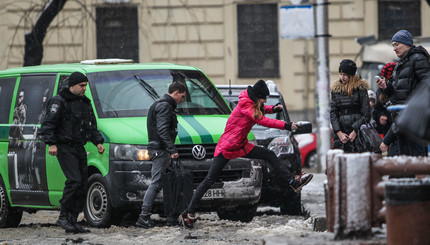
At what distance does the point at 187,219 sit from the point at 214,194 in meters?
0.54

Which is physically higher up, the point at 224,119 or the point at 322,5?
the point at 322,5

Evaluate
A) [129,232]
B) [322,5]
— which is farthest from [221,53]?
[129,232]

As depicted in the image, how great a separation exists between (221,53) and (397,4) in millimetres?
5118

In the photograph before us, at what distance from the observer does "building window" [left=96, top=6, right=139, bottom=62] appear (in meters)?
28.0

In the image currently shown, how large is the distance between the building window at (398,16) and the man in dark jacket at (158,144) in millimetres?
18329

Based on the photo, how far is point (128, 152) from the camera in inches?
415

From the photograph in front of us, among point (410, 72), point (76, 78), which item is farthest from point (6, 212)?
point (410, 72)

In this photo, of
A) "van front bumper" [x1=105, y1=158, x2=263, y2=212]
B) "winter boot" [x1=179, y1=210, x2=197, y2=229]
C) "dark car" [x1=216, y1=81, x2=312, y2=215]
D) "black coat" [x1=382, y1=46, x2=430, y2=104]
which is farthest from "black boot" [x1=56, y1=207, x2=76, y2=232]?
"black coat" [x1=382, y1=46, x2=430, y2=104]

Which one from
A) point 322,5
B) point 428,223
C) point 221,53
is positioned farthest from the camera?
point 221,53

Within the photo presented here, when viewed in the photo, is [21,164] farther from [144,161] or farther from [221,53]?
[221,53]

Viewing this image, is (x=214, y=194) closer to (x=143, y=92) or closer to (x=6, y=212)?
(x=143, y=92)

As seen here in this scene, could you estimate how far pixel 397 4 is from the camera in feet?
92.0

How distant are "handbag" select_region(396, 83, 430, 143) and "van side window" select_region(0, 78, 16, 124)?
25.3 ft

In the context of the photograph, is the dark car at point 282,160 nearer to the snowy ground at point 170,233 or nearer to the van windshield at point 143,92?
the snowy ground at point 170,233
